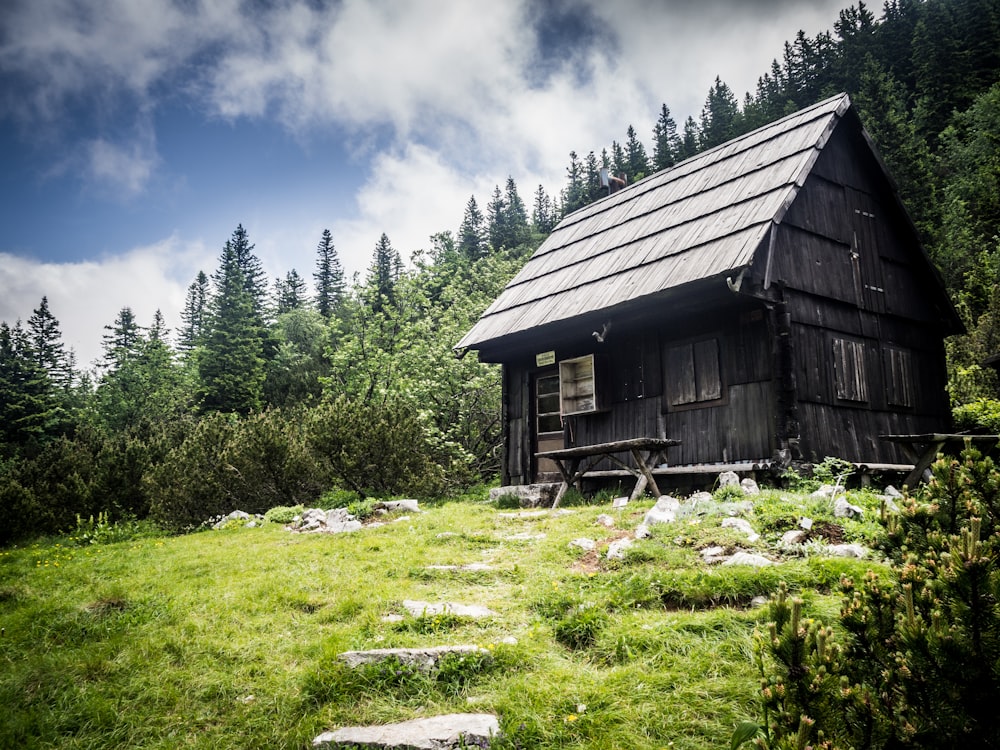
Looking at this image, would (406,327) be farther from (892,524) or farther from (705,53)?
(892,524)

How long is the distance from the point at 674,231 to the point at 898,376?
16.8 feet

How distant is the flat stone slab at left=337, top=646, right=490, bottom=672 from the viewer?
4.05m

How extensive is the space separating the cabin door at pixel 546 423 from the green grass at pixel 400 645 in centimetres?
706

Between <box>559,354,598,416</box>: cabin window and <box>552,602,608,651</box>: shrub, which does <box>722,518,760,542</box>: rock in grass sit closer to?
<box>552,602,608,651</box>: shrub

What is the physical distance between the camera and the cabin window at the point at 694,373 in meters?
11.0

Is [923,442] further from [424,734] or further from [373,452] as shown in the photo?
[373,452]

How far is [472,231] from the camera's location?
68562 millimetres

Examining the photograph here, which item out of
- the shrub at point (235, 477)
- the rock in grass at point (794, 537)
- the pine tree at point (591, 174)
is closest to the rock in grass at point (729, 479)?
the rock in grass at point (794, 537)

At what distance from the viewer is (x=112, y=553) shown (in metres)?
9.55

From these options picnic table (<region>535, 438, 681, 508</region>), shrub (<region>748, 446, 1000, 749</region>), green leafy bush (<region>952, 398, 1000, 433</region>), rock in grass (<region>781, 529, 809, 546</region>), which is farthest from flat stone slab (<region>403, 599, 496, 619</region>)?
green leafy bush (<region>952, 398, 1000, 433</region>)

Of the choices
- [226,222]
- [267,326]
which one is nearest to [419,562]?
[226,222]

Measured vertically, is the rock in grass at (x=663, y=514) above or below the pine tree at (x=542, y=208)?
below

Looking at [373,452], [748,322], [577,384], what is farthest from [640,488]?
[373,452]

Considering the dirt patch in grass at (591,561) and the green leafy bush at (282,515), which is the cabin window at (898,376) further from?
the green leafy bush at (282,515)
